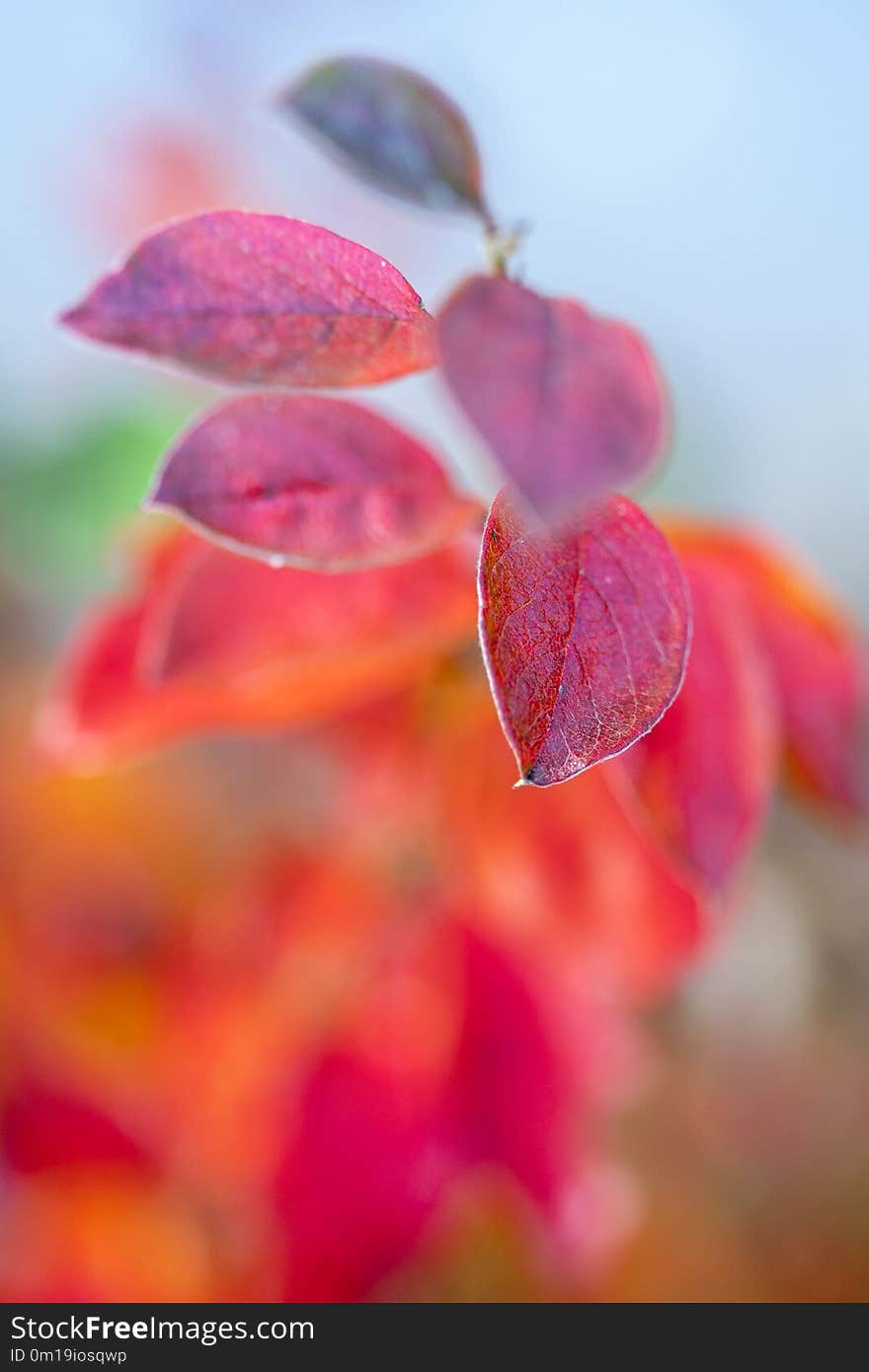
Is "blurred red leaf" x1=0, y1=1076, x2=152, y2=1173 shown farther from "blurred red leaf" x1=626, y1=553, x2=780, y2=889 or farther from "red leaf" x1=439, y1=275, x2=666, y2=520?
"red leaf" x1=439, y1=275, x2=666, y2=520

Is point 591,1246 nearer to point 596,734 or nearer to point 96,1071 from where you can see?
point 96,1071

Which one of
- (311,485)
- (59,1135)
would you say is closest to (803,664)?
(311,485)

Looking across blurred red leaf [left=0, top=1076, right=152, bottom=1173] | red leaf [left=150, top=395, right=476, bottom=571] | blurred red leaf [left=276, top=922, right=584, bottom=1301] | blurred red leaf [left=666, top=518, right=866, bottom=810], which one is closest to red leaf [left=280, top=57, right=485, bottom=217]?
red leaf [left=150, top=395, right=476, bottom=571]

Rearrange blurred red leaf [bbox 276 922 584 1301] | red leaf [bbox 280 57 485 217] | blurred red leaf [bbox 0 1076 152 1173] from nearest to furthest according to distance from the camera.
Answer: red leaf [bbox 280 57 485 217]
blurred red leaf [bbox 276 922 584 1301]
blurred red leaf [bbox 0 1076 152 1173]

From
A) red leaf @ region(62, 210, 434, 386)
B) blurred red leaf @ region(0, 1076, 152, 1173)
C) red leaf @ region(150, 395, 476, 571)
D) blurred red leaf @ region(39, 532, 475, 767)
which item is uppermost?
red leaf @ region(62, 210, 434, 386)

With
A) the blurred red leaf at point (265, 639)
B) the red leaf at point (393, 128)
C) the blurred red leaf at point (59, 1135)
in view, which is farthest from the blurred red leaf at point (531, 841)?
the blurred red leaf at point (59, 1135)

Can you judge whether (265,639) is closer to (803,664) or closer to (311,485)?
(311,485)

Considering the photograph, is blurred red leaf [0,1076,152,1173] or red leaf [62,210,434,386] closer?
red leaf [62,210,434,386]
